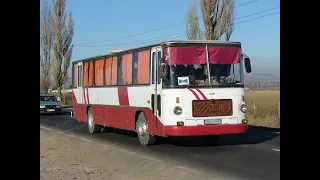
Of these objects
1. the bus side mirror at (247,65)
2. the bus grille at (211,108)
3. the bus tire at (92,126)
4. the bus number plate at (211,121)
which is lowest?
the bus tire at (92,126)

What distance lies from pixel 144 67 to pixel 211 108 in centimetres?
254

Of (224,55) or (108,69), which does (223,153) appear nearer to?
(224,55)

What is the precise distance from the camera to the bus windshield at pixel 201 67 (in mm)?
11828

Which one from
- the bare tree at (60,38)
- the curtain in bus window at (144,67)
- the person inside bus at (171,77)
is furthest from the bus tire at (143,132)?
the bare tree at (60,38)

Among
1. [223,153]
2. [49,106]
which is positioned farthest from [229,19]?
[223,153]

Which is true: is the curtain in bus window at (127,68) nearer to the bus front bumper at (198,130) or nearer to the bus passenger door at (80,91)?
the bus front bumper at (198,130)

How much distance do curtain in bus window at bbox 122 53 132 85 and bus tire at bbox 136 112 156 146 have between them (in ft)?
4.64

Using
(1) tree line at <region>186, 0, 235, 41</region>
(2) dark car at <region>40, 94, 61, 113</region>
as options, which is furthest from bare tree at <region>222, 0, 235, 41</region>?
(2) dark car at <region>40, 94, 61, 113</region>

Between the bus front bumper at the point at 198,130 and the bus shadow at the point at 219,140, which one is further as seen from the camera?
the bus shadow at the point at 219,140

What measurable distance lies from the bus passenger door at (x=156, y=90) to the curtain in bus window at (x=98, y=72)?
4680mm
